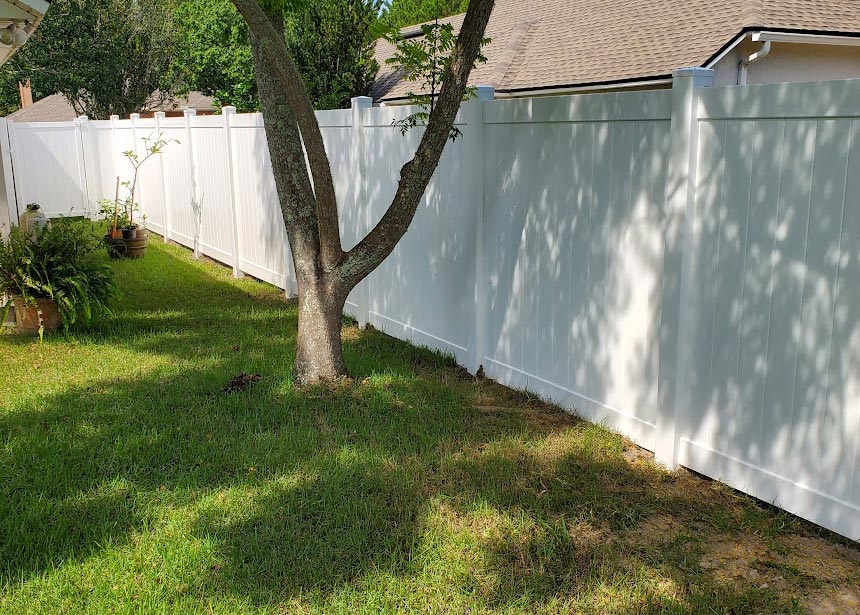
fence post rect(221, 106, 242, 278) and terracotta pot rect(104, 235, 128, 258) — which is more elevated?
fence post rect(221, 106, 242, 278)

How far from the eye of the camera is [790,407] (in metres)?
3.73

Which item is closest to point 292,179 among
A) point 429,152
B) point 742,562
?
point 429,152

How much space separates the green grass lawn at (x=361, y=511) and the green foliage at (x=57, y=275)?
55.1 inches

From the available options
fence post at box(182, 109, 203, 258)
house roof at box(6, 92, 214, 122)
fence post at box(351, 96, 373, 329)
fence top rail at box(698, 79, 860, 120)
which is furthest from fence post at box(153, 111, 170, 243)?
house roof at box(6, 92, 214, 122)

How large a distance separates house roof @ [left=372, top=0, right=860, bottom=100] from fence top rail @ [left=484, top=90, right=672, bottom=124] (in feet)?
27.6

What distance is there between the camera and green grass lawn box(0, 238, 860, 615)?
330 centimetres

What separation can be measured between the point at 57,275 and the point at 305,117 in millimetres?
3538

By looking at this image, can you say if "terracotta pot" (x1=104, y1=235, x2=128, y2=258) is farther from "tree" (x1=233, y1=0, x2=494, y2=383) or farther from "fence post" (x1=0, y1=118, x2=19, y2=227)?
"tree" (x1=233, y1=0, x2=494, y2=383)

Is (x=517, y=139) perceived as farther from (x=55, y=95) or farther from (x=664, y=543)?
(x=55, y=95)

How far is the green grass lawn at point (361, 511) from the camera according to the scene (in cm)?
330

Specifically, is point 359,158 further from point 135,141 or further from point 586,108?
point 135,141

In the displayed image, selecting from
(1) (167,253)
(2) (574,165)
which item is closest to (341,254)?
(2) (574,165)

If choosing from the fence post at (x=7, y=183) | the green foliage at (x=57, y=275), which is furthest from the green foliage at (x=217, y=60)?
the green foliage at (x=57, y=275)

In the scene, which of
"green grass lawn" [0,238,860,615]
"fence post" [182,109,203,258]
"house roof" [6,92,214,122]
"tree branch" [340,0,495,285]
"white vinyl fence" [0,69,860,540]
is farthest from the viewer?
"house roof" [6,92,214,122]
